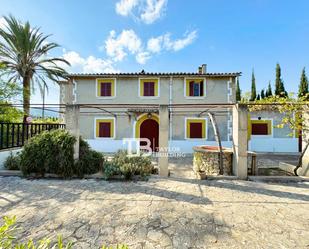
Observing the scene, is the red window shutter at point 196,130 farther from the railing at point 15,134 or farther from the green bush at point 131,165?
the railing at point 15,134

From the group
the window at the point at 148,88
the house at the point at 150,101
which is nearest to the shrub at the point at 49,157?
the house at the point at 150,101

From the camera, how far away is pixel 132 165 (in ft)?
19.7

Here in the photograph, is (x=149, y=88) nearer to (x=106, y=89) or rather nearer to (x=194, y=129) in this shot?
(x=106, y=89)

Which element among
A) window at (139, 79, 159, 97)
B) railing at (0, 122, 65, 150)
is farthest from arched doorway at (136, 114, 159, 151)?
railing at (0, 122, 65, 150)

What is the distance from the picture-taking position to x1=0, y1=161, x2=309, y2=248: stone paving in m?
2.87

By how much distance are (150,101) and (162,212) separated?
9.13 m

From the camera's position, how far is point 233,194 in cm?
470

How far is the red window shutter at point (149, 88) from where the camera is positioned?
1209cm

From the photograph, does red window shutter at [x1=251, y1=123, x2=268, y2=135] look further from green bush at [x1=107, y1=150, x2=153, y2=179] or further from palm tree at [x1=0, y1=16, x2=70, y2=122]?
palm tree at [x1=0, y1=16, x2=70, y2=122]

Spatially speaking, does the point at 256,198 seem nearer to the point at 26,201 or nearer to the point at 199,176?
the point at 199,176

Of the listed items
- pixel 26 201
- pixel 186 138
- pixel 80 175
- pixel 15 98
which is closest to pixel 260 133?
pixel 186 138

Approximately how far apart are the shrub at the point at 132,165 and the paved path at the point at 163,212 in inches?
18.1

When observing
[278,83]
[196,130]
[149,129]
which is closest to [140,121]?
[149,129]

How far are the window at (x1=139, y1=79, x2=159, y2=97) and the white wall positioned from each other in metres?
8.44
